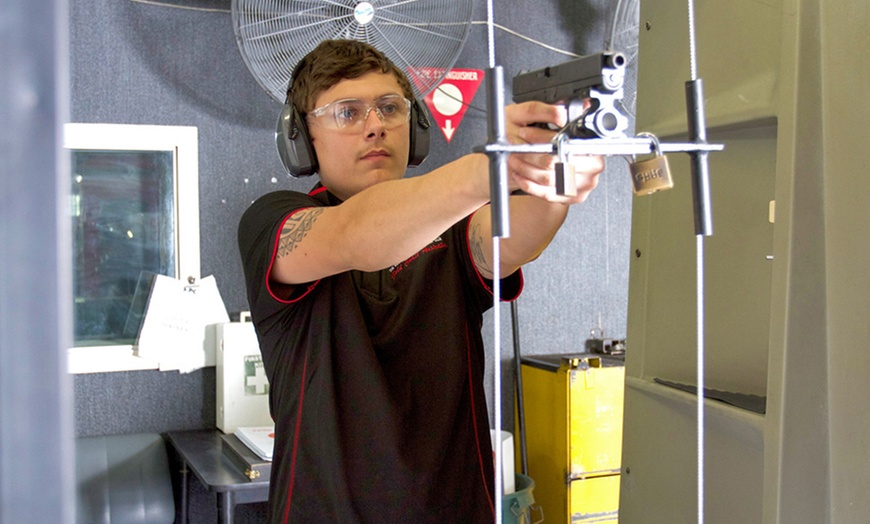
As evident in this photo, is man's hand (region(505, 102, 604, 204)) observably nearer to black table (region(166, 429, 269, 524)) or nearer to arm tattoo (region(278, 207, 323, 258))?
arm tattoo (region(278, 207, 323, 258))

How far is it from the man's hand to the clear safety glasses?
0.60 meters

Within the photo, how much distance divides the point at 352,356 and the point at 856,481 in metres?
0.65

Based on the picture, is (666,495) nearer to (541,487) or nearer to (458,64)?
(541,487)

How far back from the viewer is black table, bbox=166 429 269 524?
77.2 inches

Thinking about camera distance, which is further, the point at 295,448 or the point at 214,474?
the point at 214,474

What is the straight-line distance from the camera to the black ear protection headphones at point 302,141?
1344mm

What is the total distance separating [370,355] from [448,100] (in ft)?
6.03

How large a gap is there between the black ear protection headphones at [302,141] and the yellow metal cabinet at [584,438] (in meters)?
1.41

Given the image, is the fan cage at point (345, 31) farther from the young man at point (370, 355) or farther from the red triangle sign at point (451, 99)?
the young man at point (370, 355)

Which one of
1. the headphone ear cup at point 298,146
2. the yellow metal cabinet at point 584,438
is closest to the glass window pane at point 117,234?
the yellow metal cabinet at point 584,438

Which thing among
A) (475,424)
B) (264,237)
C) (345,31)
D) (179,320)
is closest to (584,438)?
(179,320)

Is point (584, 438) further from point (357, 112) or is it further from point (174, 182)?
point (357, 112)

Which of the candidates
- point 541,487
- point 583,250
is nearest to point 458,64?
point 583,250

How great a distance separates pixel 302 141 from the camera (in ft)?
4.41
